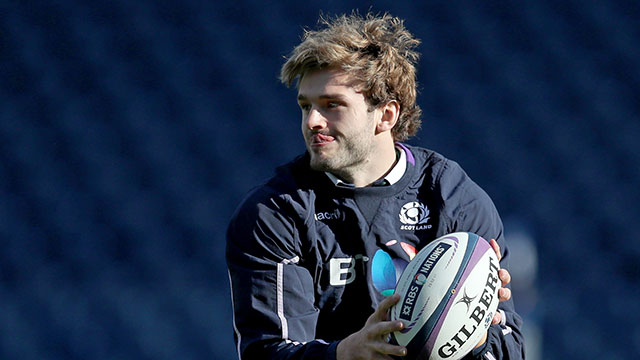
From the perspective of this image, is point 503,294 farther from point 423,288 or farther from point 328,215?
point 328,215

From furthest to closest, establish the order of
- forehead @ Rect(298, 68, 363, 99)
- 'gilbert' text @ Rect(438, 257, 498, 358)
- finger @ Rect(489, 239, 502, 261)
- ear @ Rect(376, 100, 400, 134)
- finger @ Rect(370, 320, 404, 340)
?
ear @ Rect(376, 100, 400, 134) < forehead @ Rect(298, 68, 363, 99) < finger @ Rect(489, 239, 502, 261) < 'gilbert' text @ Rect(438, 257, 498, 358) < finger @ Rect(370, 320, 404, 340)

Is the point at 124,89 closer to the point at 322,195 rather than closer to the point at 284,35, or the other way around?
the point at 284,35

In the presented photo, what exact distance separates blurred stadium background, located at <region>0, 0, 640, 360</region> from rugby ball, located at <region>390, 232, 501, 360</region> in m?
1.99

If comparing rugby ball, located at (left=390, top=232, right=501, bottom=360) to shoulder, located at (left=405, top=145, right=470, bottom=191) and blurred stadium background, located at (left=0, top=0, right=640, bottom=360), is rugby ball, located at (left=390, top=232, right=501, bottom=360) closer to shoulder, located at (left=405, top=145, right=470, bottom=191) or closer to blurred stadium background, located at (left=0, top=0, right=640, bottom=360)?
shoulder, located at (left=405, top=145, right=470, bottom=191)

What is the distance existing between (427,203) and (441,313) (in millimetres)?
471

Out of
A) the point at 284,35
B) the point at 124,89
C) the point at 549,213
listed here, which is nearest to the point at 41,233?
the point at 124,89

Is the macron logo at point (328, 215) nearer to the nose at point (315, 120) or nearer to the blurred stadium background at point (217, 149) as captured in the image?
the nose at point (315, 120)

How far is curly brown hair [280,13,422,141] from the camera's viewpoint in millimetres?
2510

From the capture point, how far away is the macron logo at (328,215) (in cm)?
246

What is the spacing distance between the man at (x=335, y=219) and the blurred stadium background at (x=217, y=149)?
1700 mm

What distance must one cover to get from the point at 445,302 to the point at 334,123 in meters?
0.61

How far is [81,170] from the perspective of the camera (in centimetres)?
425

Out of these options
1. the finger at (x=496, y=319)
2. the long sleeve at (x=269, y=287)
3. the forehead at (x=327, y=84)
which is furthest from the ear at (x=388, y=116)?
the finger at (x=496, y=319)

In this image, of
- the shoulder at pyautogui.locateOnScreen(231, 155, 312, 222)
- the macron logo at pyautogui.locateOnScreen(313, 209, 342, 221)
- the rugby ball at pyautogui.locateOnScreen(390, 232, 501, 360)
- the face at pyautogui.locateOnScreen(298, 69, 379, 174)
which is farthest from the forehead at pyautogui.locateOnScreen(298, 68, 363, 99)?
the rugby ball at pyautogui.locateOnScreen(390, 232, 501, 360)
